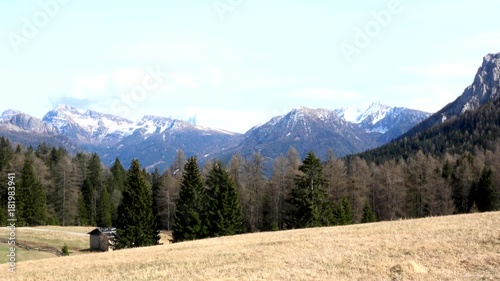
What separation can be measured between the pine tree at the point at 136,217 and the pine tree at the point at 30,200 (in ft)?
127

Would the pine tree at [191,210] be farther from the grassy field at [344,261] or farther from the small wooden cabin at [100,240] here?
the grassy field at [344,261]

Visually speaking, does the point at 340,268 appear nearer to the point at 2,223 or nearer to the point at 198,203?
the point at 198,203

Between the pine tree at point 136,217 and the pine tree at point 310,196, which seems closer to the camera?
the pine tree at point 136,217

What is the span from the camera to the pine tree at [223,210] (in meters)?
59.4

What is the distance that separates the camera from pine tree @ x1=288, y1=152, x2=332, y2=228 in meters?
61.7

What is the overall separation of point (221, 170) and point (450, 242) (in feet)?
140

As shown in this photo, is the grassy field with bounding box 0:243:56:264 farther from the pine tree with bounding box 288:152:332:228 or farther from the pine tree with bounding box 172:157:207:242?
the pine tree with bounding box 288:152:332:228

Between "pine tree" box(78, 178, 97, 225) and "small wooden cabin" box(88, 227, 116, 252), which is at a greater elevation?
"pine tree" box(78, 178, 97, 225)

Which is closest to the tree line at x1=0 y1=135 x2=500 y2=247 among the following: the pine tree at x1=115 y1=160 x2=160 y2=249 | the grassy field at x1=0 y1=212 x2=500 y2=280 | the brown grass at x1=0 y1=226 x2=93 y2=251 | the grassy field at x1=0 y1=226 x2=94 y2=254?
the pine tree at x1=115 y1=160 x2=160 y2=249

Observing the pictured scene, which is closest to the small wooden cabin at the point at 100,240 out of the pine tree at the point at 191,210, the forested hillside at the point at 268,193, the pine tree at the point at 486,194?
the forested hillside at the point at 268,193

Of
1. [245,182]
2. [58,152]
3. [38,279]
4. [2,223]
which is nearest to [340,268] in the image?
[38,279]

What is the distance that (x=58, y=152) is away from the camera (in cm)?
13312

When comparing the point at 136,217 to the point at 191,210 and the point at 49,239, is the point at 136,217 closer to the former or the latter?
the point at 191,210

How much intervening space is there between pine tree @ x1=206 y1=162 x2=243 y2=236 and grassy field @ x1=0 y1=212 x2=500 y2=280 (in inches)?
1141
